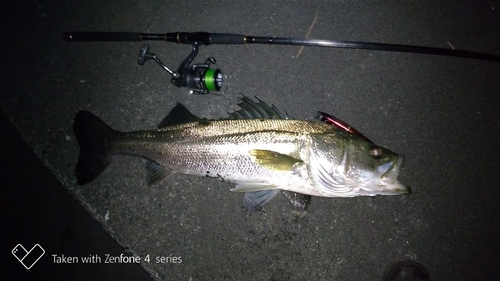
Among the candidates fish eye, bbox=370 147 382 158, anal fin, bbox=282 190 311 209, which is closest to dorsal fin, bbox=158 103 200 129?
anal fin, bbox=282 190 311 209

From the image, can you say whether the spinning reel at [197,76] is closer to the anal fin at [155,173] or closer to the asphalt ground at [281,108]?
the asphalt ground at [281,108]

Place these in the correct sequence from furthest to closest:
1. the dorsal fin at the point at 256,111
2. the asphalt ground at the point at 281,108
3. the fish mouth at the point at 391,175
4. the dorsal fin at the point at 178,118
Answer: the asphalt ground at the point at 281,108
the dorsal fin at the point at 178,118
the dorsal fin at the point at 256,111
the fish mouth at the point at 391,175

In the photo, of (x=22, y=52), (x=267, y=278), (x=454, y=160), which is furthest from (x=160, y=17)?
(x=454, y=160)

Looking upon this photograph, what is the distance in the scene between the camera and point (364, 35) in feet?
9.10

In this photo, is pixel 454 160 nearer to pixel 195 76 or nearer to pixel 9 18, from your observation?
pixel 195 76

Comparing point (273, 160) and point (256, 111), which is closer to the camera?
point (273, 160)

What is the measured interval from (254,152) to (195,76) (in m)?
0.89

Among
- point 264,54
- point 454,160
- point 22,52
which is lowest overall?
point 22,52

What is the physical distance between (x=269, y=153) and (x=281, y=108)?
80cm

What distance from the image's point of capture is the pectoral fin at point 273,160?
2035 millimetres

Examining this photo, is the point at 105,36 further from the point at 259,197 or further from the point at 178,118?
the point at 259,197

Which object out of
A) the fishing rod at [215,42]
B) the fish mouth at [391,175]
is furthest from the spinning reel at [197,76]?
the fish mouth at [391,175]

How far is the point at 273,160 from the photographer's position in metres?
2.03

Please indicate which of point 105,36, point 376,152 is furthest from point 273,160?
point 105,36
